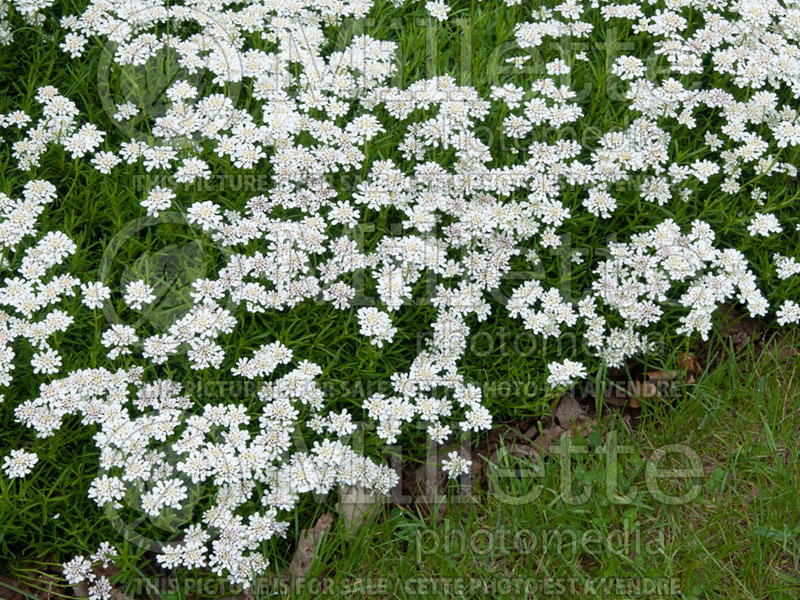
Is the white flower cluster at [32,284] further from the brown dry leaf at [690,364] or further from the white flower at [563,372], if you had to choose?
the brown dry leaf at [690,364]

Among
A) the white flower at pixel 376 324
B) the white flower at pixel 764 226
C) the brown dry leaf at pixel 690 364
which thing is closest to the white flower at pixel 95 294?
the white flower at pixel 376 324

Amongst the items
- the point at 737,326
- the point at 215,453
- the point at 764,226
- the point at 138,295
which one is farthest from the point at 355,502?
the point at 764,226

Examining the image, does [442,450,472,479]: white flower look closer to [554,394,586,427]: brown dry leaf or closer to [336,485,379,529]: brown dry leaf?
[336,485,379,529]: brown dry leaf

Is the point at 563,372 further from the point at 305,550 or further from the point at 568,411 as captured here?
the point at 305,550

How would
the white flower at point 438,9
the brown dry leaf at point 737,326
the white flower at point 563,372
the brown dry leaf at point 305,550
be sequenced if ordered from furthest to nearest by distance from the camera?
the white flower at point 438,9, the brown dry leaf at point 737,326, the white flower at point 563,372, the brown dry leaf at point 305,550

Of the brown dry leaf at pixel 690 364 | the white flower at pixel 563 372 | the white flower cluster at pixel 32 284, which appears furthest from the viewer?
the brown dry leaf at pixel 690 364

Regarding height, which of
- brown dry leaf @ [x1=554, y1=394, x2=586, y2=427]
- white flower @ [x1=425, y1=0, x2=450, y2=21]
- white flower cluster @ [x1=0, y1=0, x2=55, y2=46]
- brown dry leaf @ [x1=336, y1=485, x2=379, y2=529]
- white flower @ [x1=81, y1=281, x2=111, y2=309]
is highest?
white flower @ [x1=425, y1=0, x2=450, y2=21]

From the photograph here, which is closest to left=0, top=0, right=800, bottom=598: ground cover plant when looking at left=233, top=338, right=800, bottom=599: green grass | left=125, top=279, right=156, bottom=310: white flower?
left=125, top=279, right=156, bottom=310: white flower
